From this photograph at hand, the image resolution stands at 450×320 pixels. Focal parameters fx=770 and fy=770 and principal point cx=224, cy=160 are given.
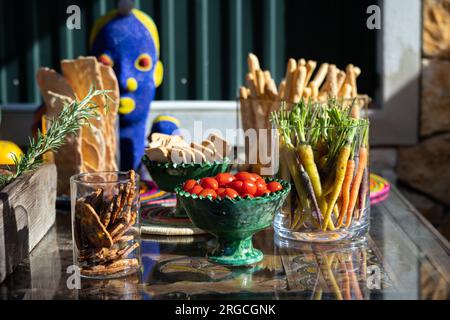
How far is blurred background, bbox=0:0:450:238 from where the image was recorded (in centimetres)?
263

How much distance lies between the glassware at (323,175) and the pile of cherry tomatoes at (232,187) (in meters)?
0.09

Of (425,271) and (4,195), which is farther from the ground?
(4,195)

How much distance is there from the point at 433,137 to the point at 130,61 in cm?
118

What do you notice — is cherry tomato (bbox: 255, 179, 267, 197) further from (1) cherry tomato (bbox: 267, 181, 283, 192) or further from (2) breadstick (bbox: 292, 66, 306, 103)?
(2) breadstick (bbox: 292, 66, 306, 103)

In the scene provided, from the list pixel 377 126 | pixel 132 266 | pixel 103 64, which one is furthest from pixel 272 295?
pixel 377 126

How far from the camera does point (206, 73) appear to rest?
274 centimetres

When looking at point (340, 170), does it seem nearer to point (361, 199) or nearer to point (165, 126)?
point (361, 199)

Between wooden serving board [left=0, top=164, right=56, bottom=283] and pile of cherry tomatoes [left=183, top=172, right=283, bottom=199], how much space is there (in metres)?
0.31

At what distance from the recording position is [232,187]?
54.9 inches

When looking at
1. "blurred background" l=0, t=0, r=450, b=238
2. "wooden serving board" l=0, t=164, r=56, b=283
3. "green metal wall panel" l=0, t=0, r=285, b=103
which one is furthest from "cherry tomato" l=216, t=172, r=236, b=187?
"green metal wall panel" l=0, t=0, r=285, b=103

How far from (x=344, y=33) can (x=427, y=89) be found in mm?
350

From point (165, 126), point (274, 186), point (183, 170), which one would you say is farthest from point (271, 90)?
point (274, 186)

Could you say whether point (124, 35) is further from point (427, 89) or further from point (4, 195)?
point (427, 89)
